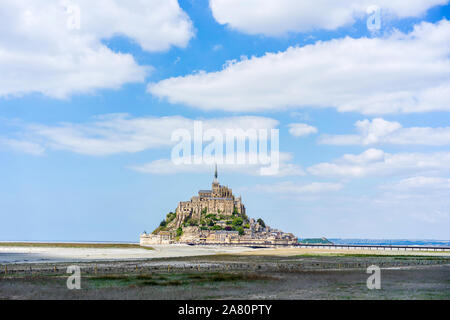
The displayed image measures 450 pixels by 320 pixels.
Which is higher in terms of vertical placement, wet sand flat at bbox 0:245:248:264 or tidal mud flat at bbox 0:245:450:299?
tidal mud flat at bbox 0:245:450:299

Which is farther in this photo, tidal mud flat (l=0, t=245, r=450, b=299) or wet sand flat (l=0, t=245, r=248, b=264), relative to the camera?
wet sand flat (l=0, t=245, r=248, b=264)

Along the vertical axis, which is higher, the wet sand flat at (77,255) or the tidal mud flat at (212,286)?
the tidal mud flat at (212,286)

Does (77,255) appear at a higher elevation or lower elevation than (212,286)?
lower

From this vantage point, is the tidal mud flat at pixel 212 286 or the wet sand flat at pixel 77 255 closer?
the tidal mud flat at pixel 212 286

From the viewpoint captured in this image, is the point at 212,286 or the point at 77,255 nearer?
the point at 212,286

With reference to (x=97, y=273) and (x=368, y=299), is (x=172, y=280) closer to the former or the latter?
(x=97, y=273)

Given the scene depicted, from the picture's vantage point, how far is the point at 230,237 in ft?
618
